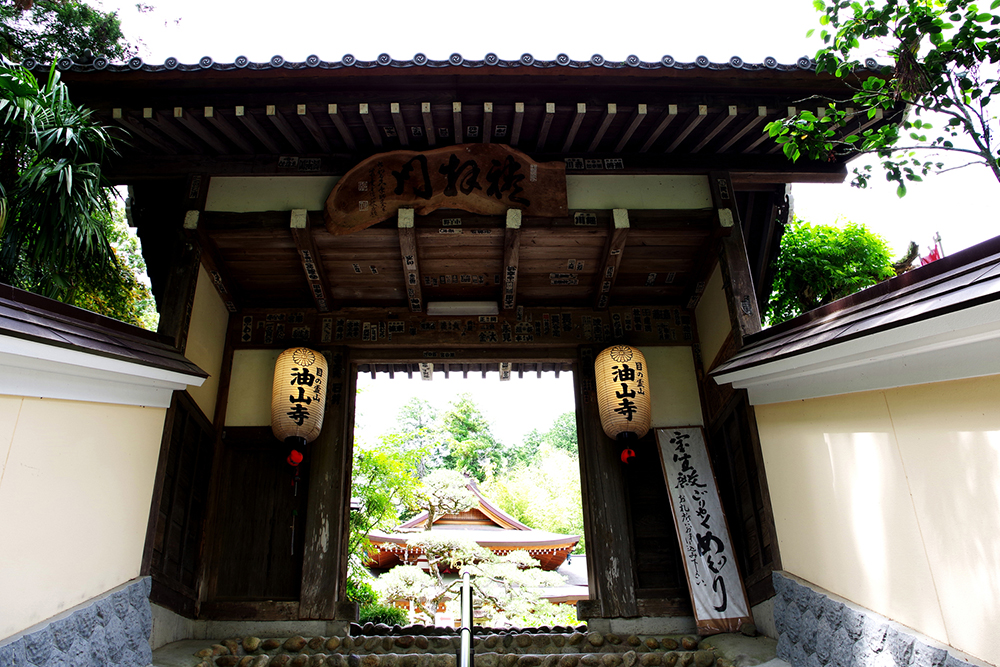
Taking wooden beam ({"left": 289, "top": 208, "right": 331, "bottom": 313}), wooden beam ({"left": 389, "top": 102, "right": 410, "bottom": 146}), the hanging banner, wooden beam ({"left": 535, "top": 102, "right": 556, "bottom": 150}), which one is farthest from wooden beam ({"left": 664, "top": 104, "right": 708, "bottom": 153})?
wooden beam ({"left": 289, "top": 208, "right": 331, "bottom": 313})

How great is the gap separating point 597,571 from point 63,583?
3.92m

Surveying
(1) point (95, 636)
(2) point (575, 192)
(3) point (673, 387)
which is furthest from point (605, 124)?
(1) point (95, 636)

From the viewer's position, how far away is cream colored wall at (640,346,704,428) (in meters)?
5.77

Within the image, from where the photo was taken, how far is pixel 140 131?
504 cm

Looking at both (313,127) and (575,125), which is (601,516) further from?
(313,127)

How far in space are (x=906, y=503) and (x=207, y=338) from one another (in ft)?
18.3

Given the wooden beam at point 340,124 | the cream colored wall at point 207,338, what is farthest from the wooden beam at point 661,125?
the cream colored wall at point 207,338

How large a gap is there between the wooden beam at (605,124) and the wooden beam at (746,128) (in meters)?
1.17

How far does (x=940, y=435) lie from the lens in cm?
282

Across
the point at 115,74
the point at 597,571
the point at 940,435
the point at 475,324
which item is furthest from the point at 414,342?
the point at 940,435

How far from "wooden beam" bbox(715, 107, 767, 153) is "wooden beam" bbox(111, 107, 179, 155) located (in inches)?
203

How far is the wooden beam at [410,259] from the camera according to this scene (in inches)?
206

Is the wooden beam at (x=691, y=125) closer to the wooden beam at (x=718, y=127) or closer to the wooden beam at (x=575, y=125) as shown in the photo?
the wooden beam at (x=718, y=127)

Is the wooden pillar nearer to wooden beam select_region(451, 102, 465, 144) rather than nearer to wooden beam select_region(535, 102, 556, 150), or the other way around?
wooden beam select_region(535, 102, 556, 150)
